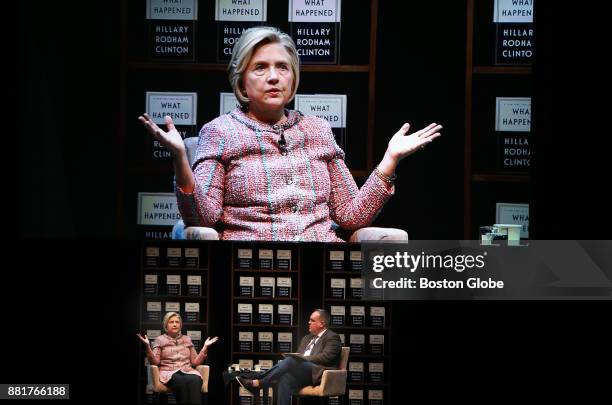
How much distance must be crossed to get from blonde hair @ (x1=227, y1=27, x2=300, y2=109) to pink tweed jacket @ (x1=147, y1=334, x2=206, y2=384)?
42.4 inches

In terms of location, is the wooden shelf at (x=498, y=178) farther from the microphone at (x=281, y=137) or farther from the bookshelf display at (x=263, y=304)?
the bookshelf display at (x=263, y=304)

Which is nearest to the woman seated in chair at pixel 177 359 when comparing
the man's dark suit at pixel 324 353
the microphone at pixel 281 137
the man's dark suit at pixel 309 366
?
the man's dark suit at pixel 309 366

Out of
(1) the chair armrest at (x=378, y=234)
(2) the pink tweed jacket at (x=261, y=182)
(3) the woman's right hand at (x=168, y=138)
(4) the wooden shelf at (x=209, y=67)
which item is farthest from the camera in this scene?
(4) the wooden shelf at (x=209, y=67)

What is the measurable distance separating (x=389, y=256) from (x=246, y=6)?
1420 mm

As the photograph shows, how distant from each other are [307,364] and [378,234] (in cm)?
63

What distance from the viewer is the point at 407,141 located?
194 inches

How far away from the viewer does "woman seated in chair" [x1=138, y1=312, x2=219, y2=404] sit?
4.63 m

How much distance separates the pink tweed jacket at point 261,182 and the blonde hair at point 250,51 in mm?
123

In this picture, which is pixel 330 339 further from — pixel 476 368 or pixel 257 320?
pixel 476 368

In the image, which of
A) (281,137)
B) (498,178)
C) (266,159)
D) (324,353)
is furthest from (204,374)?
(498,178)

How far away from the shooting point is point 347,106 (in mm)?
5359

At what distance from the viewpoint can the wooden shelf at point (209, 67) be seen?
5.23m

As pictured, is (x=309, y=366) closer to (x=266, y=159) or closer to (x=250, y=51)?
(x=266, y=159)

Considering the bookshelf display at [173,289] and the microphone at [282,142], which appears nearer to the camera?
the bookshelf display at [173,289]
